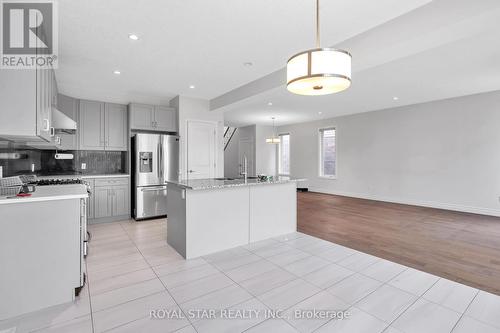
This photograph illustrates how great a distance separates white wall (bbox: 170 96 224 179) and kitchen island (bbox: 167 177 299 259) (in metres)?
A: 2.03

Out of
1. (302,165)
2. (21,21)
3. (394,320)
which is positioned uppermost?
(21,21)

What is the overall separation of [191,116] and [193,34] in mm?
2812

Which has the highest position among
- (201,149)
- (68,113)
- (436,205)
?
(68,113)

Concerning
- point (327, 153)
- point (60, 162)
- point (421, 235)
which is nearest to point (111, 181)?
point (60, 162)

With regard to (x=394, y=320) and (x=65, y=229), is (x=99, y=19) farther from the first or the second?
(x=394, y=320)

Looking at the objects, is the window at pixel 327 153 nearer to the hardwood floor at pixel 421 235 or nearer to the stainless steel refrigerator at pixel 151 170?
the hardwood floor at pixel 421 235

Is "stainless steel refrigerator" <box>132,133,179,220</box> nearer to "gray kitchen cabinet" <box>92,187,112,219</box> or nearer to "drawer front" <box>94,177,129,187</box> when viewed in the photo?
"drawer front" <box>94,177,129,187</box>

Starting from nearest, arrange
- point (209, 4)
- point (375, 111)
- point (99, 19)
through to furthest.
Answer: point (209, 4)
point (99, 19)
point (375, 111)

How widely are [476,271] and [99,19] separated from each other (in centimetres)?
481

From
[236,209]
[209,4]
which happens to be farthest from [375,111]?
[209,4]

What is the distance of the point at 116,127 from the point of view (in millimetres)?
5094

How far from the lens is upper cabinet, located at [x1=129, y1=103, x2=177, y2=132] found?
5020 millimetres

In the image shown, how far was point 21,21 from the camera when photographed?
2.01m

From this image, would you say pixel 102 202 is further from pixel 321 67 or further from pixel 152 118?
pixel 321 67
